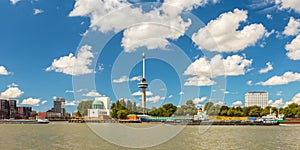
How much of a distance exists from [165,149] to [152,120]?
3630 inches

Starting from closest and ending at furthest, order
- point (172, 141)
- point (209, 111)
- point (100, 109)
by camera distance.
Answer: point (172, 141) → point (209, 111) → point (100, 109)

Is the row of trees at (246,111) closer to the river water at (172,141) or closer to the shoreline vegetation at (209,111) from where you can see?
the shoreline vegetation at (209,111)

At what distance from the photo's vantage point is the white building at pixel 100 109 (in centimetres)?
16538

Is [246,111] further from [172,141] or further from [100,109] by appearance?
[172,141]

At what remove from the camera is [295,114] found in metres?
133

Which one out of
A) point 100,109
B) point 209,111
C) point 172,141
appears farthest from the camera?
point 100,109

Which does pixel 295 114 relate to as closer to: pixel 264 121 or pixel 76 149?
pixel 264 121

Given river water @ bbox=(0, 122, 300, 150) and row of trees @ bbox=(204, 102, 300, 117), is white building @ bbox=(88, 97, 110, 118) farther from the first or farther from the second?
river water @ bbox=(0, 122, 300, 150)

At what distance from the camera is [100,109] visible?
170000 mm

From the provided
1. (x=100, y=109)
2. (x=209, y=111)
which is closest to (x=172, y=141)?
(x=209, y=111)

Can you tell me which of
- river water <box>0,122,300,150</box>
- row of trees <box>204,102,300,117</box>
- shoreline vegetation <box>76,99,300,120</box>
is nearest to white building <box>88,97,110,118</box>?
shoreline vegetation <box>76,99,300,120</box>

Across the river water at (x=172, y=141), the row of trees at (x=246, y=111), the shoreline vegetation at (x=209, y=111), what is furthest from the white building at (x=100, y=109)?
→ the river water at (x=172, y=141)

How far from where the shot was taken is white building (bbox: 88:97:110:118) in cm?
16538

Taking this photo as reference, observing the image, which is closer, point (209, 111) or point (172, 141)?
point (172, 141)
